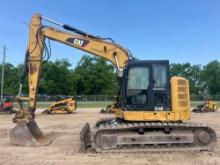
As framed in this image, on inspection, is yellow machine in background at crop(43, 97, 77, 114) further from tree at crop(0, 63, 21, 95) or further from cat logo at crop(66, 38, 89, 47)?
tree at crop(0, 63, 21, 95)

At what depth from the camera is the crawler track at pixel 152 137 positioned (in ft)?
37.4

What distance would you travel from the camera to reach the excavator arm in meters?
12.8

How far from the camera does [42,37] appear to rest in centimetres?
1339

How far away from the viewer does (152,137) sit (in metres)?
11.5

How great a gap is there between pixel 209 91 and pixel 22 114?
349ft

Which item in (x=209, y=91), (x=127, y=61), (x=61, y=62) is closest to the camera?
(x=127, y=61)

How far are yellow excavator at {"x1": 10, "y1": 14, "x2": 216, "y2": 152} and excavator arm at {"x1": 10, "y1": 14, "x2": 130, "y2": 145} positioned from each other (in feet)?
0.11

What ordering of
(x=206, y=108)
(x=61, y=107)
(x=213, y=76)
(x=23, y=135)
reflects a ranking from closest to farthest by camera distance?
(x=23, y=135) < (x=61, y=107) < (x=206, y=108) < (x=213, y=76)

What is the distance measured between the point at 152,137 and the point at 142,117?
0.69 metres

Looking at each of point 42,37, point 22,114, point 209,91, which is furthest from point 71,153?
point 209,91

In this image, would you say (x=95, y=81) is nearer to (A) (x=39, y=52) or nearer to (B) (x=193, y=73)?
(B) (x=193, y=73)

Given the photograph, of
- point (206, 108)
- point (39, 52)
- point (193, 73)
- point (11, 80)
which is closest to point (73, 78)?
point (11, 80)

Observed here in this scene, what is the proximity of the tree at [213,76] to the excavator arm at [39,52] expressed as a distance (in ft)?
335

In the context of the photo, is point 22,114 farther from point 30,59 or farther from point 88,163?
point 88,163
